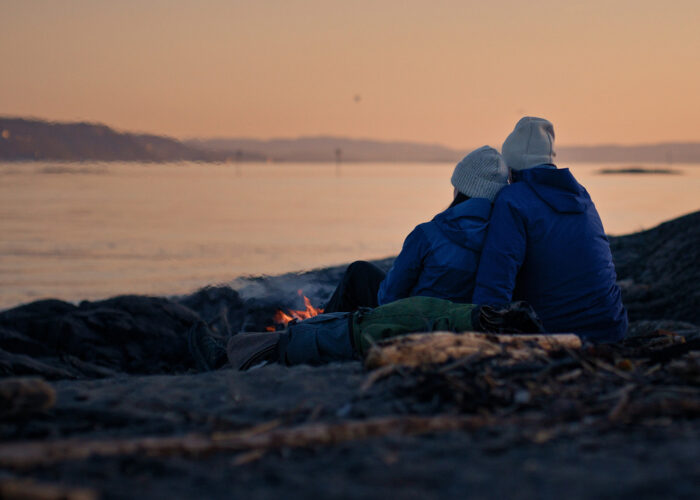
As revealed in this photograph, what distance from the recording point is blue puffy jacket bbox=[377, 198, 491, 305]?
18.1ft

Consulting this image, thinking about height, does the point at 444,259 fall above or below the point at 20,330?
above

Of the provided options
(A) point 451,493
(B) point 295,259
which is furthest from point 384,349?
(B) point 295,259

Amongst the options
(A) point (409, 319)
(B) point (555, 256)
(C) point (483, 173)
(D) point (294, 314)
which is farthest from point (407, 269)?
(D) point (294, 314)

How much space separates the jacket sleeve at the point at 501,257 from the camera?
17.4ft

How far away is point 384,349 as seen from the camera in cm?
418

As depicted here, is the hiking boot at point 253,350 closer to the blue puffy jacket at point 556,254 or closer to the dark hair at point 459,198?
the blue puffy jacket at point 556,254

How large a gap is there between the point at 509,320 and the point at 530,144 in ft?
5.23

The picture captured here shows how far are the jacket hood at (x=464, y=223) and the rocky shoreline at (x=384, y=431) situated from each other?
1.26 m

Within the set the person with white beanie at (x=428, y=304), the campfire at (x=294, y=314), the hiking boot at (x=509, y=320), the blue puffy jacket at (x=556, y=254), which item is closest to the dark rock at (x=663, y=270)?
the campfire at (x=294, y=314)

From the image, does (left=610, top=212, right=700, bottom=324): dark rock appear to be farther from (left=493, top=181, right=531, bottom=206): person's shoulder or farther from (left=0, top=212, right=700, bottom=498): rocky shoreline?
(left=493, top=181, right=531, bottom=206): person's shoulder

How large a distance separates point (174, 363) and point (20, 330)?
2186 millimetres

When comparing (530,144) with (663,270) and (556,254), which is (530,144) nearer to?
(556,254)

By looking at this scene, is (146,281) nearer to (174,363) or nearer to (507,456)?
(174,363)

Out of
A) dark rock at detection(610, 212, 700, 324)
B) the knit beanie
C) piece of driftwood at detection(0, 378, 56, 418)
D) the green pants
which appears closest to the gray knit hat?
the knit beanie
